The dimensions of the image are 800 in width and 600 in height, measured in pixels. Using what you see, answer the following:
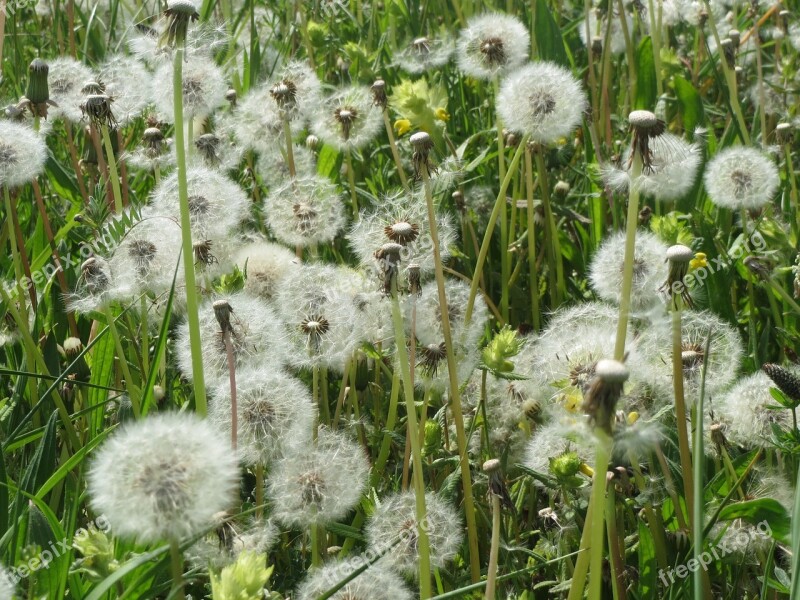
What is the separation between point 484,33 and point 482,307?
1249mm

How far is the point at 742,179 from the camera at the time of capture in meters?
2.99

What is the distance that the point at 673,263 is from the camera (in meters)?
1.69

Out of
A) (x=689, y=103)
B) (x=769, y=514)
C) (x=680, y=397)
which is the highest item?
(x=689, y=103)

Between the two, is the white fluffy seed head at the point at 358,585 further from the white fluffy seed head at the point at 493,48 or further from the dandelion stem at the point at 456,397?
the white fluffy seed head at the point at 493,48

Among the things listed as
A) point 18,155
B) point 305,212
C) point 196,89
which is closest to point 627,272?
point 305,212

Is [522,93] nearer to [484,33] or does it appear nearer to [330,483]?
[484,33]

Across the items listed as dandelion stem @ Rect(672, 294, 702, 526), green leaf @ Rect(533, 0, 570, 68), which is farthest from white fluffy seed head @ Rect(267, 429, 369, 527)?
green leaf @ Rect(533, 0, 570, 68)

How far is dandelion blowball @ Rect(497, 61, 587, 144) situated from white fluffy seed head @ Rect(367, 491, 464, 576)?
1070 millimetres

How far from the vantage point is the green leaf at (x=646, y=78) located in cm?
387

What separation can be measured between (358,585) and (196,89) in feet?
5.97

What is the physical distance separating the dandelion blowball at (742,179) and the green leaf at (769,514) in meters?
1.35

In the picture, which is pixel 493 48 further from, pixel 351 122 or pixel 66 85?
pixel 66 85

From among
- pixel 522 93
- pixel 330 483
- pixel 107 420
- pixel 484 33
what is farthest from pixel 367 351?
pixel 484 33

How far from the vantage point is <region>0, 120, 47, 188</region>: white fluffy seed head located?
253cm
